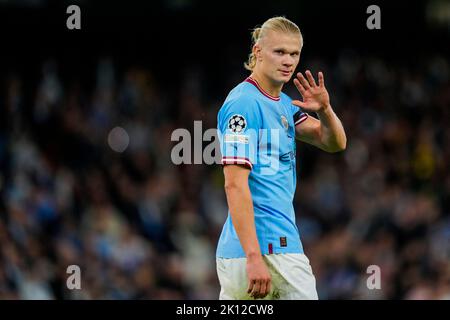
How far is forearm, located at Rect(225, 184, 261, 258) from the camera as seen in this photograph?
5.17 meters

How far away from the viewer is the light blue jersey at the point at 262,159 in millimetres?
5363

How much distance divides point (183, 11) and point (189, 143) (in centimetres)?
227

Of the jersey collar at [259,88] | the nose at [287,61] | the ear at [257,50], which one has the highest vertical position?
the ear at [257,50]

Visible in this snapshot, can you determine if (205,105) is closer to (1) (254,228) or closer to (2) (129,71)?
(2) (129,71)

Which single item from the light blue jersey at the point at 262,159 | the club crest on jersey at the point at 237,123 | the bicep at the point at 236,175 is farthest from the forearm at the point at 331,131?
the bicep at the point at 236,175

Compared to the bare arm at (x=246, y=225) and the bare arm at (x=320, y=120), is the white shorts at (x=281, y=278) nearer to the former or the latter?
the bare arm at (x=246, y=225)

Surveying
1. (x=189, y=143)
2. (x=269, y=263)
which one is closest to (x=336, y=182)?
(x=189, y=143)

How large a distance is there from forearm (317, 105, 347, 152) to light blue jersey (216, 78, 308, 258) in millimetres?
316

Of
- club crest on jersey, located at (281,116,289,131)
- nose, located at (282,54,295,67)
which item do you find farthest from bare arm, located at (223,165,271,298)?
nose, located at (282,54,295,67)

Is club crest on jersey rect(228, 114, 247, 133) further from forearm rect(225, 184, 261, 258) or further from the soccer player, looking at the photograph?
forearm rect(225, 184, 261, 258)

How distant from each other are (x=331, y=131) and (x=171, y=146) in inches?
295

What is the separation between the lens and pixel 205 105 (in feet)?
45.7

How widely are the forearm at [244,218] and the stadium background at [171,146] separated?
15.8 feet

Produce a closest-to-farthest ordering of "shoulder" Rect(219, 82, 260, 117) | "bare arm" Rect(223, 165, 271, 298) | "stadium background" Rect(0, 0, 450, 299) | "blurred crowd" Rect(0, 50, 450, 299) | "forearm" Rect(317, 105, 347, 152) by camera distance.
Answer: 1. "bare arm" Rect(223, 165, 271, 298)
2. "shoulder" Rect(219, 82, 260, 117)
3. "forearm" Rect(317, 105, 347, 152)
4. "blurred crowd" Rect(0, 50, 450, 299)
5. "stadium background" Rect(0, 0, 450, 299)
